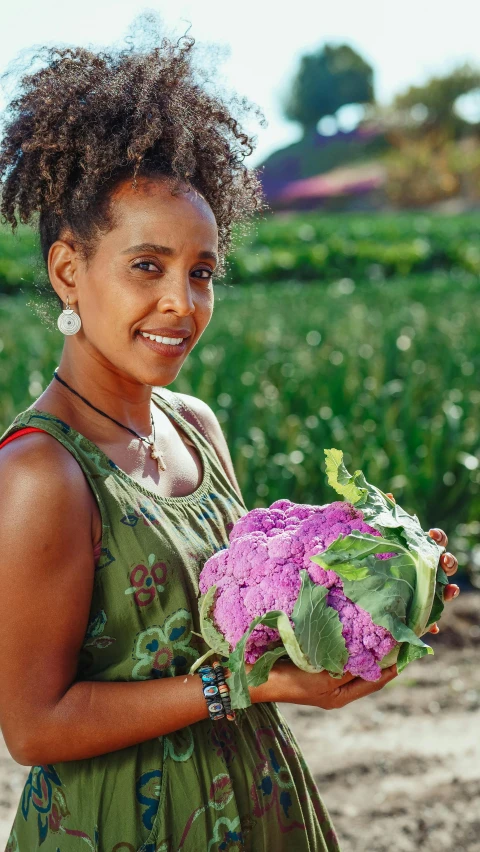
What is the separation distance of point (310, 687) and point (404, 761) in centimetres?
236

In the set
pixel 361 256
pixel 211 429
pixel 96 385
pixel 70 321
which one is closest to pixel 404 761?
pixel 211 429

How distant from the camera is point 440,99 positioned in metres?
84.0

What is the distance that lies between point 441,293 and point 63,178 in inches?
419

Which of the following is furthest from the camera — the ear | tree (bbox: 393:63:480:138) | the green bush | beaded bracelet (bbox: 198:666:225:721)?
tree (bbox: 393:63:480:138)

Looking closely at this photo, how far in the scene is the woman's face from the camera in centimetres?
156

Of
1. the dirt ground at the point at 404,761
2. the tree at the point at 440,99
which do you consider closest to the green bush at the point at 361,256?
the dirt ground at the point at 404,761

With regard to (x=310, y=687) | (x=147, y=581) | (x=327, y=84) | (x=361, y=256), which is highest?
(x=327, y=84)

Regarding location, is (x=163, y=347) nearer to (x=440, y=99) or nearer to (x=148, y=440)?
(x=148, y=440)

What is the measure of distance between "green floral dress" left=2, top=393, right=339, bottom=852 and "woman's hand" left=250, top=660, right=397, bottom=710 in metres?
0.17

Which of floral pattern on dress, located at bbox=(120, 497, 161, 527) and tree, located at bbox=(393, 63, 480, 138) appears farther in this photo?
tree, located at bbox=(393, 63, 480, 138)

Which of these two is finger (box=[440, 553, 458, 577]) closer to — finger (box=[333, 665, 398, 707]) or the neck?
finger (box=[333, 665, 398, 707])

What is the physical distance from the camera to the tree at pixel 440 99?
84125 millimetres

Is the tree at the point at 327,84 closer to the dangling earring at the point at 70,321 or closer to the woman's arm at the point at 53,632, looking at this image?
the dangling earring at the point at 70,321

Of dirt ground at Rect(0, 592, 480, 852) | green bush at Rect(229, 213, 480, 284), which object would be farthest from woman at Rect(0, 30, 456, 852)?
green bush at Rect(229, 213, 480, 284)
